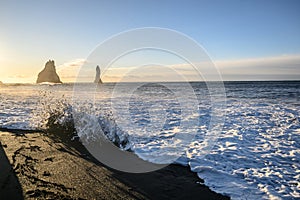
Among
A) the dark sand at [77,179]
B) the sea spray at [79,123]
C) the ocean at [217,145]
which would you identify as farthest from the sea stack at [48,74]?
the dark sand at [77,179]

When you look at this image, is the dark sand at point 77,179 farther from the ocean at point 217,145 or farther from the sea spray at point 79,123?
the sea spray at point 79,123

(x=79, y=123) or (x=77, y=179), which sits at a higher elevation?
(x=79, y=123)

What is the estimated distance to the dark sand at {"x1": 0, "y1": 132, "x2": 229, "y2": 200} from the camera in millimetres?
4531

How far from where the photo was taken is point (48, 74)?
180m

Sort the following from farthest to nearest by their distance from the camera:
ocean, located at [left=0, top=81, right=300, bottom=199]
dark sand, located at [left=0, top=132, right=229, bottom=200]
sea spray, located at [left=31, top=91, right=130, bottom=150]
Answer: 1. sea spray, located at [left=31, top=91, right=130, bottom=150]
2. ocean, located at [left=0, top=81, right=300, bottom=199]
3. dark sand, located at [left=0, top=132, right=229, bottom=200]

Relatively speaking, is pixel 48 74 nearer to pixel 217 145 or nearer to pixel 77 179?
pixel 217 145

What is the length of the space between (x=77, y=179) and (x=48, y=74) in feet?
622

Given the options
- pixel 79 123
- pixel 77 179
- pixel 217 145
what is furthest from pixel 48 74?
pixel 77 179

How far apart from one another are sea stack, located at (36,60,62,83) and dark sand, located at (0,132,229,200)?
185563 millimetres

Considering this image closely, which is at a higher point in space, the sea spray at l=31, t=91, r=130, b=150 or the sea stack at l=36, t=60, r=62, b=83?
the sea stack at l=36, t=60, r=62, b=83

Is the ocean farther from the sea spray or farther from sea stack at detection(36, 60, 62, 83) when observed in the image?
sea stack at detection(36, 60, 62, 83)

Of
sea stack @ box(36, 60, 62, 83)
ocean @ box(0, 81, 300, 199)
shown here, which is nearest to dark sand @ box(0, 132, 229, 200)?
ocean @ box(0, 81, 300, 199)

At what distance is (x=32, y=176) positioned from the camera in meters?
5.18

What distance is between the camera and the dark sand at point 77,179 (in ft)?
14.9
